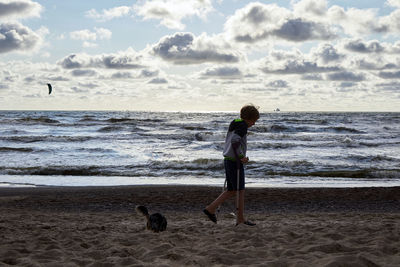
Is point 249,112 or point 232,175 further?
point 232,175

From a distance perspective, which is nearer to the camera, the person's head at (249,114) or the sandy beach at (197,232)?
the sandy beach at (197,232)

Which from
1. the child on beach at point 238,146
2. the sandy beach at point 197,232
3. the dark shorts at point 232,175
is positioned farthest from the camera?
the dark shorts at point 232,175

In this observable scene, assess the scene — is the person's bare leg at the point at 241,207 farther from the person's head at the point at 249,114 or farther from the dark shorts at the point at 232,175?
the person's head at the point at 249,114

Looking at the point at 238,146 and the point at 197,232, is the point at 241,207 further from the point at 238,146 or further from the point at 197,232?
the point at 238,146

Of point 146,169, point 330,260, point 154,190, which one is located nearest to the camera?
point 330,260

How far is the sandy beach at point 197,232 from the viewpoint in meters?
3.87

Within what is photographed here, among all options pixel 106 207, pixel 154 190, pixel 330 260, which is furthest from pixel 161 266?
pixel 154 190

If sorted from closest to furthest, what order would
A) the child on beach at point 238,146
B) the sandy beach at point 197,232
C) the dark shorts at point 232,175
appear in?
the sandy beach at point 197,232 < the child on beach at point 238,146 < the dark shorts at point 232,175

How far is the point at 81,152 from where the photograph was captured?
1862 cm

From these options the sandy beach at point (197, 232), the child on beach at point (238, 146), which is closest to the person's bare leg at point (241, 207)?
the child on beach at point (238, 146)

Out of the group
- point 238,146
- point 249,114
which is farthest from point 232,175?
point 249,114

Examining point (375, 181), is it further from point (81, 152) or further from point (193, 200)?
point (81, 152)

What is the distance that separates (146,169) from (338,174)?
700 cm

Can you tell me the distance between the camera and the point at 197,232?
530 centimetres
